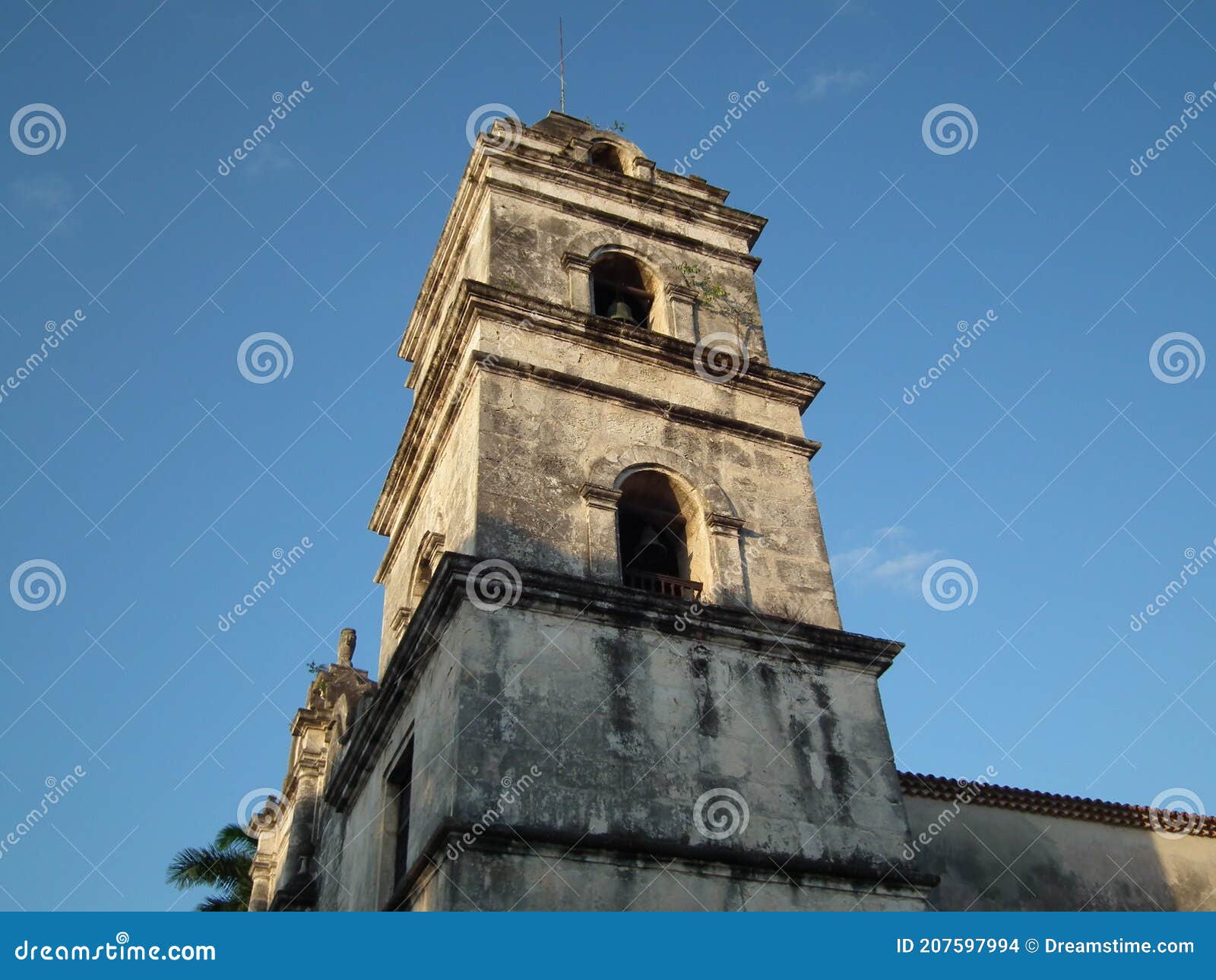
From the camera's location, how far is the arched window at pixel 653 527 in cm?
1420

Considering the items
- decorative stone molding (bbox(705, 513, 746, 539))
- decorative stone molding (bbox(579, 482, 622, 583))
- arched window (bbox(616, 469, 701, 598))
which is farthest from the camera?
arched window (bbox(616, 469, 701, 598))

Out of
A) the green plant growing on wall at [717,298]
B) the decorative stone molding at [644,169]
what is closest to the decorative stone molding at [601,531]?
the green plant growing on wall at [717,298]

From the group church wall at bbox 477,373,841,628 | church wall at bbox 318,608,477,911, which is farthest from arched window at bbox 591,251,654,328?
church wall at bbox 318,608,477,911

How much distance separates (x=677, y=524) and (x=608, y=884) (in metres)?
5.17

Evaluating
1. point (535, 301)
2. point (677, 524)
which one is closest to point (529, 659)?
point (677, 524)

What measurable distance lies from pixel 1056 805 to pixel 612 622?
712 centimetres

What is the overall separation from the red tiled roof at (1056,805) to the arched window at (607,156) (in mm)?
10286

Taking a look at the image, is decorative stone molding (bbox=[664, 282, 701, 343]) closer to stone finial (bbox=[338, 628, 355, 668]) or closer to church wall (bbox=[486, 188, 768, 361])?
church wall (bbox=[486, 188, 768, 361])

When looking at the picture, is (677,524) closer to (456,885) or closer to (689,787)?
(689,787)

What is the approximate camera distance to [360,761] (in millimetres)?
14586

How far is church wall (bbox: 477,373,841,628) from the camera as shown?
13.0 metres

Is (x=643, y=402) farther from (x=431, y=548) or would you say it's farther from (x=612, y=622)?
(x=612, y=622)

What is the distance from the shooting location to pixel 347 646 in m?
19.8

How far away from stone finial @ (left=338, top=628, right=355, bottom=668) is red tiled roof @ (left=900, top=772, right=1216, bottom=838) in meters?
9.24
